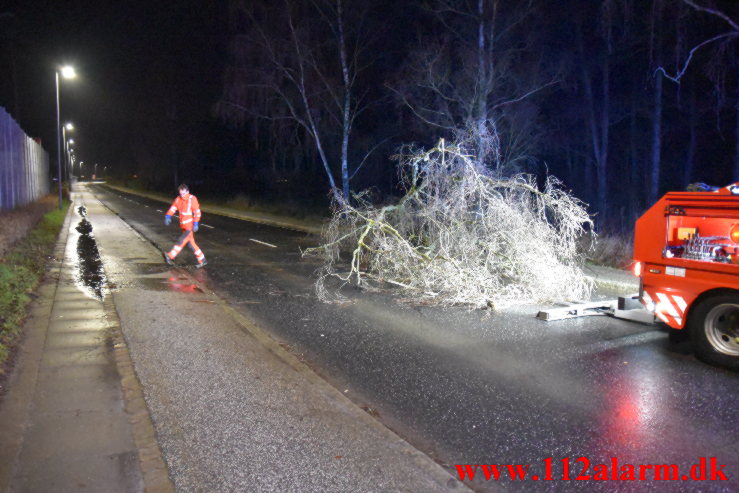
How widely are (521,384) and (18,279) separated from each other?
834cm

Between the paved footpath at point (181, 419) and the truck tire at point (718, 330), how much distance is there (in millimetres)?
3841

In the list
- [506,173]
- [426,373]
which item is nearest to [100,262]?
[426,373]

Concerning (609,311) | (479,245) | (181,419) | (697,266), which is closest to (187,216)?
(479,245)

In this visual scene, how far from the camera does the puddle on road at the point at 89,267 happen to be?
390 inches

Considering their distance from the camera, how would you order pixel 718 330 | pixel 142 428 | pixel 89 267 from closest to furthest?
1. pixel 142 428
2. pixel 718 330
3. pixel 89 267

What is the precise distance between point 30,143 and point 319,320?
26.3 metres

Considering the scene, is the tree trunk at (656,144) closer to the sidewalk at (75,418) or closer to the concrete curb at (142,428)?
the sidewalk at (75,418)

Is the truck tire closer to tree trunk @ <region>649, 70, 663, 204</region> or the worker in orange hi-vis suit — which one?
the worker in orange hi-vis suit

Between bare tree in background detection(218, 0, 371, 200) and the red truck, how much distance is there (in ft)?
53.9

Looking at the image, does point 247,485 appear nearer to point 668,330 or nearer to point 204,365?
point 204,365

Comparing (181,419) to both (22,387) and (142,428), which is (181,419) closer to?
(142,428)

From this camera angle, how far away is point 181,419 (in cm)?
448

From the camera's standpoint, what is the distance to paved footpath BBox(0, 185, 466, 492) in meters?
3.64

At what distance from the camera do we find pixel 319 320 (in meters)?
7.98
